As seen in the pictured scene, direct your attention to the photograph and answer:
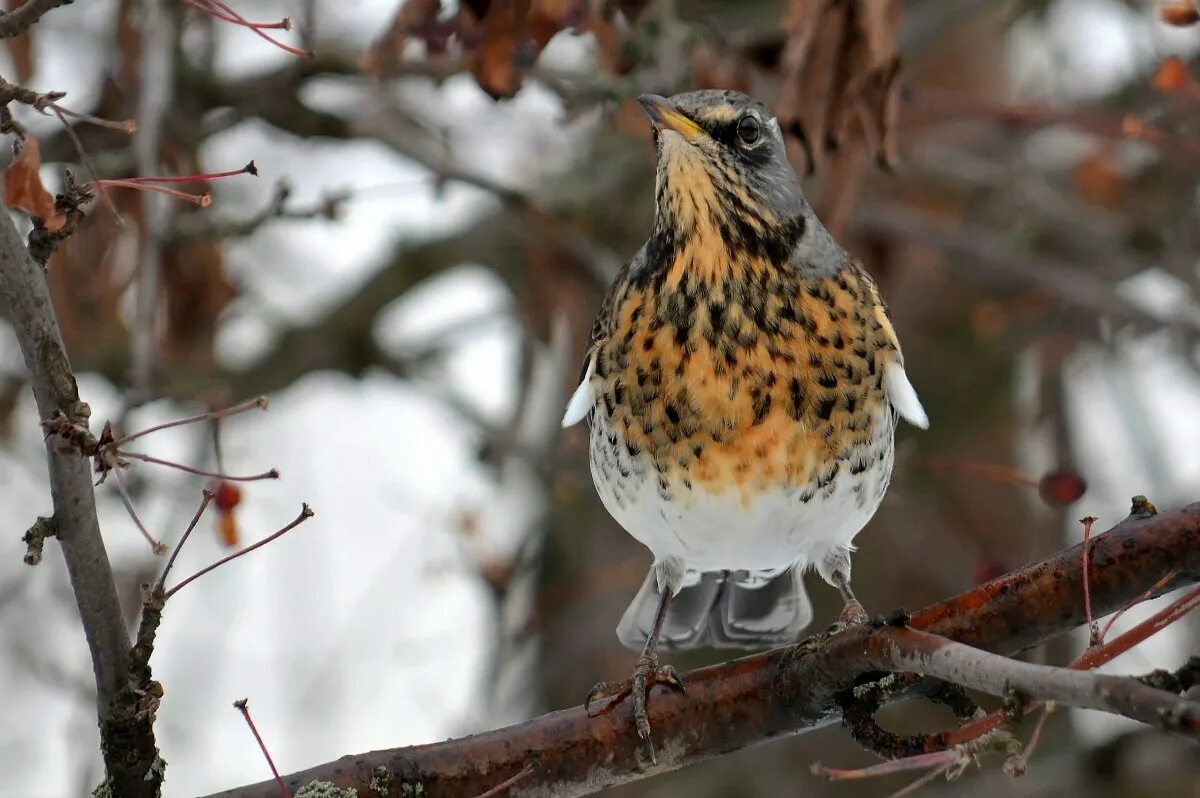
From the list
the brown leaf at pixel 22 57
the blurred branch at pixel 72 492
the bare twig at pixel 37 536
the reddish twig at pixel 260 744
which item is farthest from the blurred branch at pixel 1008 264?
the bare twig at pixel 37 536

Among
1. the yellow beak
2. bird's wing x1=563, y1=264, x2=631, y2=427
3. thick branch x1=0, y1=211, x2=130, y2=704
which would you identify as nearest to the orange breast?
bird's wing x1=563, y1=264, x2=631, y2=427

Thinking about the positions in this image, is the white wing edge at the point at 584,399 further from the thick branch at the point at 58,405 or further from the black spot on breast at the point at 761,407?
the thick branch at the point at 58,405

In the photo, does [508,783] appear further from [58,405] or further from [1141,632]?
[1141,632]

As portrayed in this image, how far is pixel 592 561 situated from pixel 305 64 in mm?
2769

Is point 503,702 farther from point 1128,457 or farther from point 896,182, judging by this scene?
point 1128,457

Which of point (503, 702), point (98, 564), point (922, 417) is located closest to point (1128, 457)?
point (503, 702)

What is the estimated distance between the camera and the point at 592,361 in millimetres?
3863

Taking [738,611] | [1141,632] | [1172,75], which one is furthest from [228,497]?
[1172,75]

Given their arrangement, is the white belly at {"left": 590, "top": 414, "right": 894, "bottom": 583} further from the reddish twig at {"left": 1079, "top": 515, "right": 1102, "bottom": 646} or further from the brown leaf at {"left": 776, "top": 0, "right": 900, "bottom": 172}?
the reddish twig at {"left": 1079, "top": 515, "right": 1102, "bottom": 646}

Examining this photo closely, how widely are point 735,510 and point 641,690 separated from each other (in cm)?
63

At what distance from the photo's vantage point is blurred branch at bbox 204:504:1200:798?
8.27 ft

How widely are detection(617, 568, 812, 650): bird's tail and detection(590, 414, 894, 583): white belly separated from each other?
553mm

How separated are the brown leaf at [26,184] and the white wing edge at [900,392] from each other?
7.40 ft

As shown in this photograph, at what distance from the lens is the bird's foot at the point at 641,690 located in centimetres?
304
